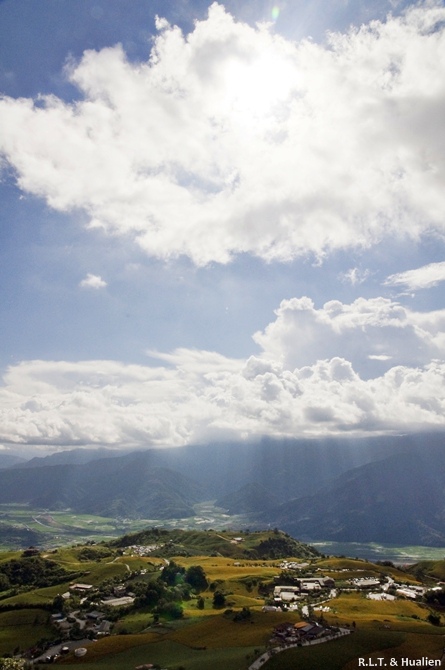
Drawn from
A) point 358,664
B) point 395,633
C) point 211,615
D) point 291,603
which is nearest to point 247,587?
point 291,603

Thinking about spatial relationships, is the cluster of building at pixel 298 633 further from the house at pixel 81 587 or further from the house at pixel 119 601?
the house at pixel 81 587

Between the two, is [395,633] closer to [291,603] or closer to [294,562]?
[291,603]

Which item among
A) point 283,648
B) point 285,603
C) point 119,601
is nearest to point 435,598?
point 285,603

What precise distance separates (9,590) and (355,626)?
4461 inches

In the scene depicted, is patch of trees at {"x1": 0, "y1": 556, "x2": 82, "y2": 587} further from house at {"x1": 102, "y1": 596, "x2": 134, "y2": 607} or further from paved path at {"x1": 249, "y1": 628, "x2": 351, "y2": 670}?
paved path at {"x1": 249, "y1": 628, "x2": 351, "y2": 670}

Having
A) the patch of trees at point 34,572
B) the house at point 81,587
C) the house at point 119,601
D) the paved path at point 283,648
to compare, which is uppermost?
the paved path at point 283,648

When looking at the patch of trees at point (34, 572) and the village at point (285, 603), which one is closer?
the village at point (285, 603)

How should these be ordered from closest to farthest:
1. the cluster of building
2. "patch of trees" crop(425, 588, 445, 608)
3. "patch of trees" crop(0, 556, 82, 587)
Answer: the cluster of building → "patch of trees" crop(425, 588, 445, 608) → "patch of trees" crop(0, 556, 82, 587)

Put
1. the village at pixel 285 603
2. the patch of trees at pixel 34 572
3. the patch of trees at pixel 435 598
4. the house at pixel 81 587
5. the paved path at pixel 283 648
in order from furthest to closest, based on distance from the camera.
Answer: the patch of trees at pixel 34 572, the house at pixel 81 587, the patch of trees at pixel 435 598, the village at pixel 285 603, the paved path at pixel 283 648

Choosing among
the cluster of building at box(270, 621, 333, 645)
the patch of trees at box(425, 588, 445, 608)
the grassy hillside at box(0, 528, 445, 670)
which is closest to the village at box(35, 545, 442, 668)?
the cluster of building at box(270, 621, 333, 645)

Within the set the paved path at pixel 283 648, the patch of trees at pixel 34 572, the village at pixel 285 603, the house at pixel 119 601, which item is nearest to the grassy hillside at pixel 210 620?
the village at pixel 285 603

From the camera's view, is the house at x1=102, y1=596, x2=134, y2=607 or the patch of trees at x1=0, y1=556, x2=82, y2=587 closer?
the house at x1=102, y1=596, x2=134, y2=607

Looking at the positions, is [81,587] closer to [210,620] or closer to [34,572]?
[34,572]

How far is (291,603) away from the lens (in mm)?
107875
